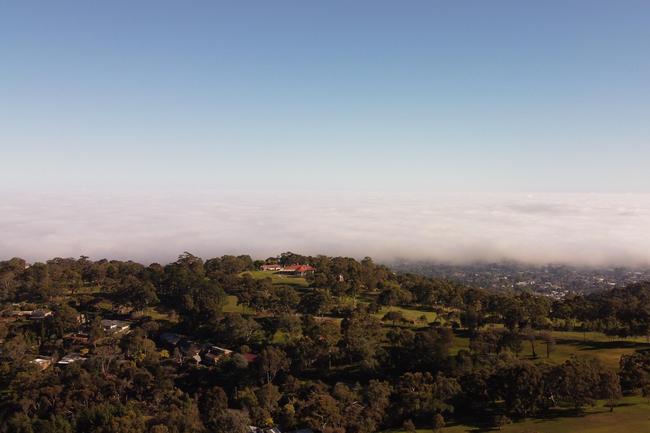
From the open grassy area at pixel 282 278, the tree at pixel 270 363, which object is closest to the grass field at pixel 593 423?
the tree at pixel 270 363

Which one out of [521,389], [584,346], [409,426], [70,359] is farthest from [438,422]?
[70,359]

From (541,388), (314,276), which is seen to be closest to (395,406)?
(541,388)

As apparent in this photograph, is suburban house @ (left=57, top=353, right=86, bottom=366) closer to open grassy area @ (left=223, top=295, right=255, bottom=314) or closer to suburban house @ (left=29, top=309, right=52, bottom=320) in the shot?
suburban house @ (left=29, top=309, right=52, bottom=320)

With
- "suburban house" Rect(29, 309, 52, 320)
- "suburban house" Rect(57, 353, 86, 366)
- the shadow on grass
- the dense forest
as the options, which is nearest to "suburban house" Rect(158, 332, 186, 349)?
the dense forest

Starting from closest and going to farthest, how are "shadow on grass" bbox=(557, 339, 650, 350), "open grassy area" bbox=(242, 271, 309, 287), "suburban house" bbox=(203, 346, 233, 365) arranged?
"suburban house" bbox=(203, 346, 233, 365) → "shadow on grass" bbox=(557, 339, 650, 350) → "open grassy area" bbox=(242, 271, 309, 287)

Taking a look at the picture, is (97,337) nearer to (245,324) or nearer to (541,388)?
(245,324)

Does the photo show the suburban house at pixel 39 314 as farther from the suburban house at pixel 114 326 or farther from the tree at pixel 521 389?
the tree at pixel 521 389
